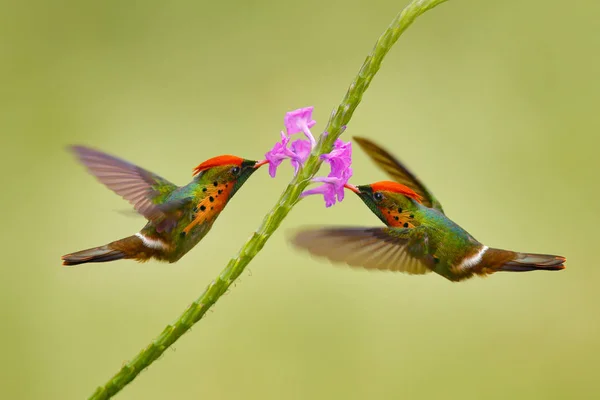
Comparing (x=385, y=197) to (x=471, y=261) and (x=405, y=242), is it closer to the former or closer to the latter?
(x=405, y=242)

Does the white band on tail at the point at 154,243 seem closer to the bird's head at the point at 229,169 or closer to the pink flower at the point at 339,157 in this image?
the bird's head at the point at 229,169

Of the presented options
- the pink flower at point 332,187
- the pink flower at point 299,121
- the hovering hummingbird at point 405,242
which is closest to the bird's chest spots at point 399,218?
the hovering hummingbird at point 405,242

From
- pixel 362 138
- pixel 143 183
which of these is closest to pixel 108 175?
pixel 143 183

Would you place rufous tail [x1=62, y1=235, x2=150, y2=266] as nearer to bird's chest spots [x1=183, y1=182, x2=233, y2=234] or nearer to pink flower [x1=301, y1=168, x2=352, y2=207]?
bird's chest spots [x1=183, y1=182, x2=233, y2=234]

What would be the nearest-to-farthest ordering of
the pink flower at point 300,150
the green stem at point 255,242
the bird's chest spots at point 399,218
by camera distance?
the green stem at point 255,242
the pink flower at point 300,150
the bird's chest spots at point 399,218

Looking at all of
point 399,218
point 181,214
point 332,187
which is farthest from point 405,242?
point 181,214

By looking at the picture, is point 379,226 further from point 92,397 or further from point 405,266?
point 92,397
